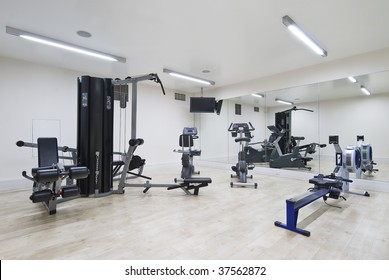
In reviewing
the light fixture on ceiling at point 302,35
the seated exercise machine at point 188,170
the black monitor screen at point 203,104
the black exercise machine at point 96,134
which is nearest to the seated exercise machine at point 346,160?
the light fixture on ceiling at point 302,35

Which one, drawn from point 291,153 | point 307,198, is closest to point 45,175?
point 307,198

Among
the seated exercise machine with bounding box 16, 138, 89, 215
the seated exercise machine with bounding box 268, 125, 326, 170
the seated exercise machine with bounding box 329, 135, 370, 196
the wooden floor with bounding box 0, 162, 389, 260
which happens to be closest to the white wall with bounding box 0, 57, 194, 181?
the wooden floor with bounding box 0, 162, 389, 260

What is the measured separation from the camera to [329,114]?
5285 millimetres

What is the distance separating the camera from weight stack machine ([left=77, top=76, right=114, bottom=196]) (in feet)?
11.9

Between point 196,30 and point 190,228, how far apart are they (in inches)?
118

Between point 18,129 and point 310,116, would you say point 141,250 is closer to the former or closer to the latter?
point 18,129

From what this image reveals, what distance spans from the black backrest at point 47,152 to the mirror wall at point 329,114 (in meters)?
5.32

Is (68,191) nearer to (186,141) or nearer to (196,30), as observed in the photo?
(186,141)

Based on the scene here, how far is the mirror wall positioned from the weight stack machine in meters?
4.45

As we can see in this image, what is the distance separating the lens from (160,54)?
4.40 metres

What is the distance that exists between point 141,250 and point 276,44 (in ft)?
13.1

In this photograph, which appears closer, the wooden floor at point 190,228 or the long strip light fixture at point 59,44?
the wooden floor at point 190,228

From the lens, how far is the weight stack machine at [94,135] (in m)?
3.62

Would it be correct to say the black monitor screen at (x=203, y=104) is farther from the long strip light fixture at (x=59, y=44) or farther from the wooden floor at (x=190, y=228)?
the wooden floor at (x=190, y=228)
